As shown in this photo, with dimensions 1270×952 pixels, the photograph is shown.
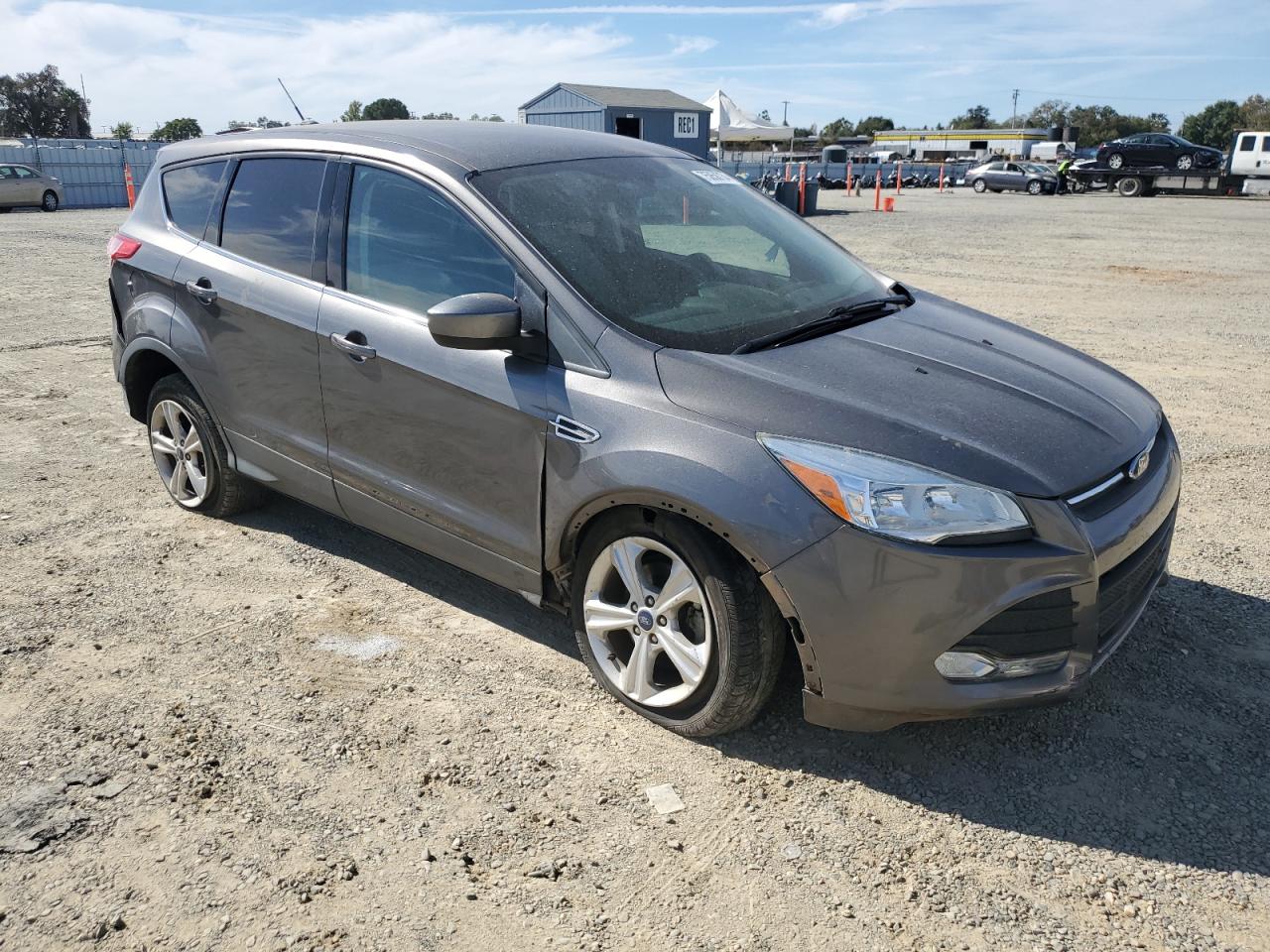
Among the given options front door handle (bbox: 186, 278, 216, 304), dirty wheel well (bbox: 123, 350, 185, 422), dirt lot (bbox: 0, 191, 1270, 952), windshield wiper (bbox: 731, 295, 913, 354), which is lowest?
dirt lot (bbox: 0, 191, 1270, 952)

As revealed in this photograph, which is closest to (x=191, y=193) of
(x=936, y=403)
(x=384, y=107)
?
(x=936, y=403)

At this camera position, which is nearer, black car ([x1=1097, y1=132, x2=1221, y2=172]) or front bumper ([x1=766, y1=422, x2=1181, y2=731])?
front bumper ([x1=766, y1=422, x2=1181, y2=731])

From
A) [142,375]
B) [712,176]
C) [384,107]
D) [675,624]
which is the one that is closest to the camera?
[675,624]

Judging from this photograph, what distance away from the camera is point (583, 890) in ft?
8.40

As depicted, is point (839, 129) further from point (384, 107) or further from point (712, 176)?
point (712, 176)

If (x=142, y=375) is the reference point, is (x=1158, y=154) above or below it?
above

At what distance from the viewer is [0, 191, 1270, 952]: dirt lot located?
247 centimetres

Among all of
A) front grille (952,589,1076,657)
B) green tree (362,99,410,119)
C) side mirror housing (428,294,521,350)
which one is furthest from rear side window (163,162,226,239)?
green tree (362,99,410,119)

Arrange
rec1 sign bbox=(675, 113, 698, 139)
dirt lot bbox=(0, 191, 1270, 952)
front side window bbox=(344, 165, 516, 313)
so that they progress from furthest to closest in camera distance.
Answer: rec1 sign bbox=(675, 113, 698, 139)
front side window bbox=(344, 165, 516, 313)
dirt lot bbox=(0, 191, 1270, 952)

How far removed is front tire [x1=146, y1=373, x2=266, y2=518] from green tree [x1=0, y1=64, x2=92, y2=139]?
267 feet

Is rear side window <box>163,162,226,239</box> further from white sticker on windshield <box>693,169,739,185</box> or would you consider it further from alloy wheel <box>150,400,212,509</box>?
white sticker on windshield <box>693,169,739,185</box>

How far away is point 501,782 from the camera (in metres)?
2.99

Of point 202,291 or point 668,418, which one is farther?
point 202,291

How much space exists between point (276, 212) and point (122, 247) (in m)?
1.23
